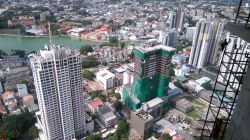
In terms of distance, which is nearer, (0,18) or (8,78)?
(8,78)

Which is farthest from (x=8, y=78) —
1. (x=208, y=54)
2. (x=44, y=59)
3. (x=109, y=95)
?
(x=208, y=54)

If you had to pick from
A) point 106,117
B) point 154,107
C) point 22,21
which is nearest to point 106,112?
point 106,117

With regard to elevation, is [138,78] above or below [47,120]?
above

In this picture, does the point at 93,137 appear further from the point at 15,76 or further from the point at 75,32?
the point at 75,32

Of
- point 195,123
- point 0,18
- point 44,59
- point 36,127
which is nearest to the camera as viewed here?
point 44,59

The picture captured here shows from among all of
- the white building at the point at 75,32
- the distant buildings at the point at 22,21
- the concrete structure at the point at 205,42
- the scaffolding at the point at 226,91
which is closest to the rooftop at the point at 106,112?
the scaffolding at the point at 226,91

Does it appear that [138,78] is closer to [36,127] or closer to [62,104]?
[62,104]

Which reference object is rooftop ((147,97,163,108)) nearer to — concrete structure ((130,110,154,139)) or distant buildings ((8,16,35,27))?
concrete structure ((130,110,154,139))

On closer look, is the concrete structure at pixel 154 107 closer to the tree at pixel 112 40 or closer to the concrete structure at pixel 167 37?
the concrete structure at pixel 167 37
